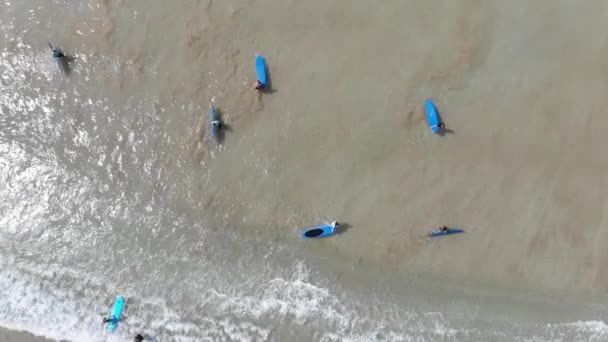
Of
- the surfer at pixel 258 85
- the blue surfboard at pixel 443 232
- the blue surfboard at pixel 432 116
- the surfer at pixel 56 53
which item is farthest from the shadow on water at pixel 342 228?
the surfer at pixel 56 53

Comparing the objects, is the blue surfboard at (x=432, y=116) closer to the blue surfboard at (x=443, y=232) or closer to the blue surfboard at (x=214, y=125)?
the blue surfboard at (x=443, y=232)

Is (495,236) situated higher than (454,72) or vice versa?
(454,72)

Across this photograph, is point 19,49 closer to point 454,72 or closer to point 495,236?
point 454,72

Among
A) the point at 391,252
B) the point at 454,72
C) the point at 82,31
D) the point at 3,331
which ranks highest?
the point at 82,31

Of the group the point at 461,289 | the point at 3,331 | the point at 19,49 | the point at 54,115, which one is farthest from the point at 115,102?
the point at 461,289

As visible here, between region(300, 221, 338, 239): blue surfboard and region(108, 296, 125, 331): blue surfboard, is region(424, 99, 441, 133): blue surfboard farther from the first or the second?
region(108, 296, 125, 331): blue surfboard

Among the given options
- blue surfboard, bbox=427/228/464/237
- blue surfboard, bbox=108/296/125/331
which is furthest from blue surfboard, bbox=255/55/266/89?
blue surfboard, bbox=108/296/125/331
